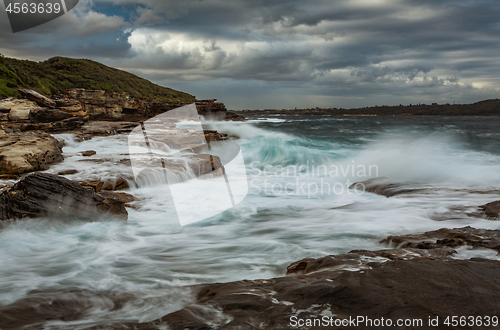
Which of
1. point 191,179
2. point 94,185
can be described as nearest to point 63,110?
point 191,179

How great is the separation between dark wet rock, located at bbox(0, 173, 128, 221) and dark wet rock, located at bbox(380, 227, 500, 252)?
5.16 meters

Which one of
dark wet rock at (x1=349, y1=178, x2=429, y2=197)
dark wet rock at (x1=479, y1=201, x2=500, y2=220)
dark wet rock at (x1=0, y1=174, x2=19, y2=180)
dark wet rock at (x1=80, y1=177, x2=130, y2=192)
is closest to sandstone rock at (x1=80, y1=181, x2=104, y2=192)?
dark wet rock at (x1=80, y1=177, x2=130, y2=192)

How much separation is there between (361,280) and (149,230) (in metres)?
4.36

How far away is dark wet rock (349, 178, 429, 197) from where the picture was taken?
8.80 metres

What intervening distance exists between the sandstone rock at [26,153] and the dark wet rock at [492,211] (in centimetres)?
1084

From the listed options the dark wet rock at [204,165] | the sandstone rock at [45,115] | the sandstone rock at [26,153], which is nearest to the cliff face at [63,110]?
the sandstone rock at [45,115]

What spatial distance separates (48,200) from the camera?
17.5ft

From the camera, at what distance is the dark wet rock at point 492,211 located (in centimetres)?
561

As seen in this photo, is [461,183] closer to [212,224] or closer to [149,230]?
[212,224]

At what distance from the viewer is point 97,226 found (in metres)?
5.65

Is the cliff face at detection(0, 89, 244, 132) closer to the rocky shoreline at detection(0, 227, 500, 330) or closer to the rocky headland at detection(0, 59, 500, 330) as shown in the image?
the rocky headland at detection(0, 59, 500, 330)

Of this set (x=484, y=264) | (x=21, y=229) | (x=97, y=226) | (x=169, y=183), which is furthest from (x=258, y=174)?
(x=484, y=264)

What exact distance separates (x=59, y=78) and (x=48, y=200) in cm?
5903

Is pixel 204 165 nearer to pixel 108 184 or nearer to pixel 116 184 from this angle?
pixel 116 184
